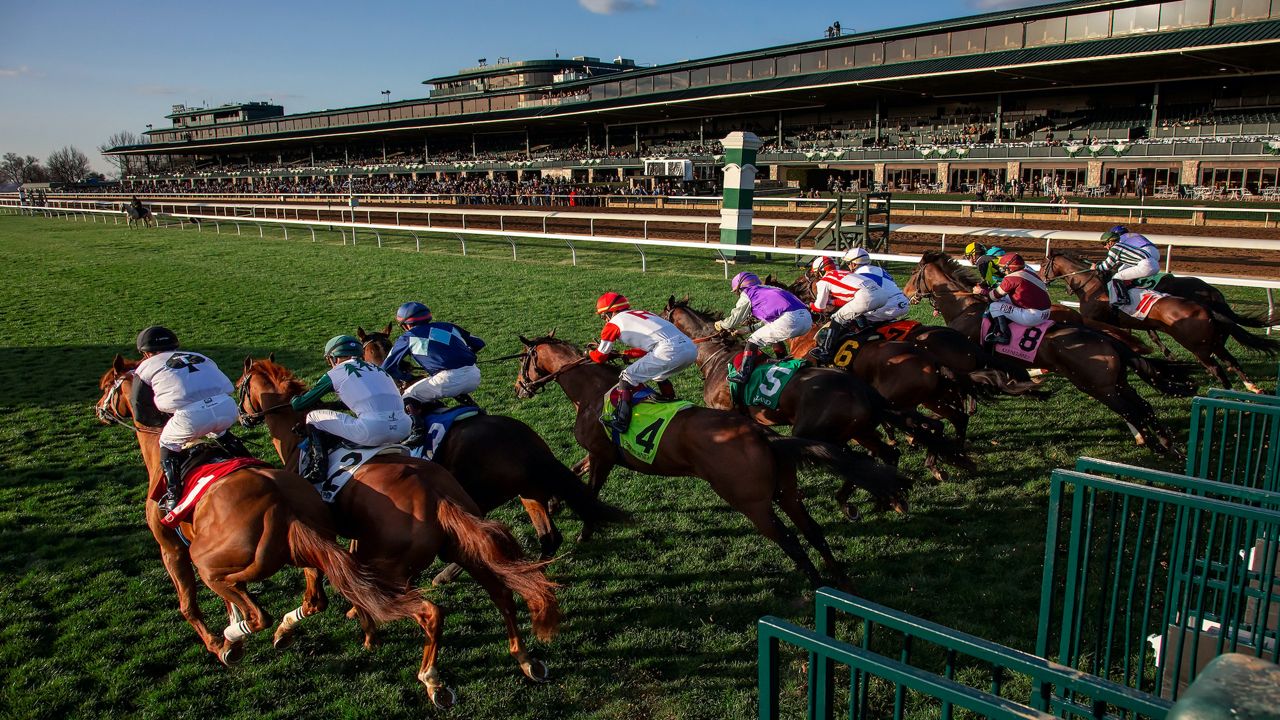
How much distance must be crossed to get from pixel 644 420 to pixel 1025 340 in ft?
13.0

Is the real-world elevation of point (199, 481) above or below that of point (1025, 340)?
below

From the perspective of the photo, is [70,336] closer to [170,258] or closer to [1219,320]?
[170,258]

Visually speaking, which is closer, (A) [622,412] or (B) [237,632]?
(B) [237,632]

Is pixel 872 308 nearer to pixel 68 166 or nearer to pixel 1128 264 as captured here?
pixel 1128 264

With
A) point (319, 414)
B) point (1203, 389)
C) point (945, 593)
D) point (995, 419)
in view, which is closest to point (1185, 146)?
point (1203, 389)

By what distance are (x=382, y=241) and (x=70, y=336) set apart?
1270cm

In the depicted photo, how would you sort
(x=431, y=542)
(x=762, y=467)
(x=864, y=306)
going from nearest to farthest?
(x=431, y=542) < (x=762, y=467) < (x=864, y=306)

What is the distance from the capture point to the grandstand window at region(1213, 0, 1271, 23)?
26578 mm

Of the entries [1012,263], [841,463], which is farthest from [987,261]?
[841,463]

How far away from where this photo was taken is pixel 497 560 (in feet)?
12.1

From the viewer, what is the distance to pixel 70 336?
11242 mm

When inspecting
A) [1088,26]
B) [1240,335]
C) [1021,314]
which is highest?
[1088,26]

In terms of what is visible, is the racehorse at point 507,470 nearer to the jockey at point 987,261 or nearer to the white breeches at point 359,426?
the white breeches at point 359,426

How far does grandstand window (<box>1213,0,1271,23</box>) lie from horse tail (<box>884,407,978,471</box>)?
101 ft
